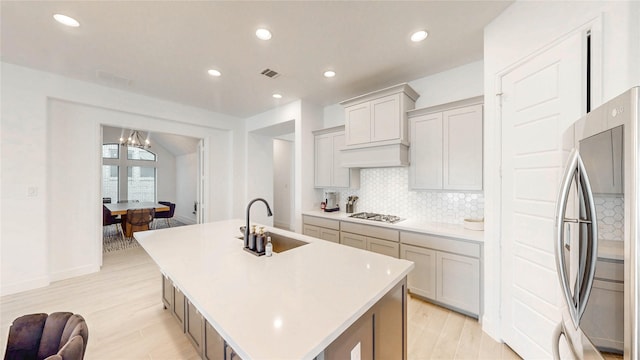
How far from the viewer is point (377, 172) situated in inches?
138

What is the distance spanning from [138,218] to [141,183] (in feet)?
12.3

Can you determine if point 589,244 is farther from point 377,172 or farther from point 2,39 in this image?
point 2,39

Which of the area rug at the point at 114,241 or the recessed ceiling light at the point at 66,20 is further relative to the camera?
the area rug at the point at 114,241

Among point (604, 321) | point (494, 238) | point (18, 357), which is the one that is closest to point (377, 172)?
point (494, 238)

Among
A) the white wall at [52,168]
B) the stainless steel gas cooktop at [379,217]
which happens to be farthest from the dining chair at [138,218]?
the stainless steel gas cooktop at [379,217]

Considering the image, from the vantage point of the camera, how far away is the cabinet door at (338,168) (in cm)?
362

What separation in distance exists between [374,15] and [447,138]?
1.49m

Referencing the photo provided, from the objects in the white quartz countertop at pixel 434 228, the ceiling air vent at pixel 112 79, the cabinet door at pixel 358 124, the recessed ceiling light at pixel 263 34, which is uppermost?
the recessed ceiling light at pixel 263 34

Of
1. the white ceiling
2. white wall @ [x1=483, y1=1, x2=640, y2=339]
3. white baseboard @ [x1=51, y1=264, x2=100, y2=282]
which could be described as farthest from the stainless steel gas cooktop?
white baseboard @ [x1=51, y1=264, x2=100, y2=282]

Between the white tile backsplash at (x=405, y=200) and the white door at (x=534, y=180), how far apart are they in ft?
2.92

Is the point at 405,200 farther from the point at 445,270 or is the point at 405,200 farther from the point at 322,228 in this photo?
the point at 322,228

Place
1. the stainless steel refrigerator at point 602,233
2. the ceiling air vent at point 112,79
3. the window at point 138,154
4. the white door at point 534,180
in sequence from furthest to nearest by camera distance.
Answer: the window at point 138,154
the ceiling air vent at point 112,79
the white door at point 534,180
the stainless steel refrigerator at point 602,233

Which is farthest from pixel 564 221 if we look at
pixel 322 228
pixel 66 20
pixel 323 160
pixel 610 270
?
pixel 66 20

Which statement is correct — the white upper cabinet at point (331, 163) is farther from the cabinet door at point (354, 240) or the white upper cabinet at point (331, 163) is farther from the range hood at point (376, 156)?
the cabinet door at point (354, 240)
